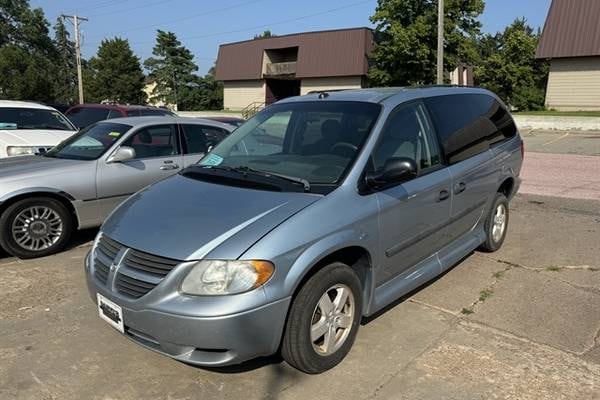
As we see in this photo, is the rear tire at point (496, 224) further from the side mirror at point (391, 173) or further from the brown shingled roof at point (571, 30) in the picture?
the brown shingled roof at point (571, 30)

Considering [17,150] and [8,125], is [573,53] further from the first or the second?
[17,150]

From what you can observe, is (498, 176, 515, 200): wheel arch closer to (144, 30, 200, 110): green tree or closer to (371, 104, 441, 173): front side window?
(371, 104, 441, 173): front side window

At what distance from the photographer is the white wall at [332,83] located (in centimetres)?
4362

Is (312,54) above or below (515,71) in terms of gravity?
above

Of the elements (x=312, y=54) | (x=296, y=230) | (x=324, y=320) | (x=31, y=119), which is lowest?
(x=324, y=320)

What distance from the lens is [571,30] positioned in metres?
31.4

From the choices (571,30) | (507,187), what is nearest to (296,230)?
(507,187)

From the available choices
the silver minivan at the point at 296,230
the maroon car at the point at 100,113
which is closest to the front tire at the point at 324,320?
the silver minivan at the point at 296,230

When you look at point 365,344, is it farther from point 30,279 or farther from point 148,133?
point 148,133

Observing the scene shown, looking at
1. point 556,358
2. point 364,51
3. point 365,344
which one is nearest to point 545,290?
point 556,358

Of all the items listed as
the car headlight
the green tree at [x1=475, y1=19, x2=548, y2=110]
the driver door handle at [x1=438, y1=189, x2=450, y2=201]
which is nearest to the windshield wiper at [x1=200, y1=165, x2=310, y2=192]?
the car headlight

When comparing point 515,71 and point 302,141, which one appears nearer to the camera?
point 302,141

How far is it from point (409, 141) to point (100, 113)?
11866 mm

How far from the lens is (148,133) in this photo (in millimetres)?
6727
